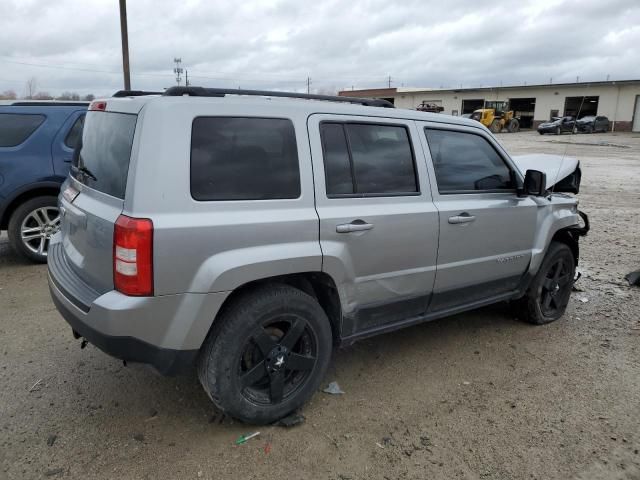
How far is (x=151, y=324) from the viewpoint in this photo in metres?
2.63

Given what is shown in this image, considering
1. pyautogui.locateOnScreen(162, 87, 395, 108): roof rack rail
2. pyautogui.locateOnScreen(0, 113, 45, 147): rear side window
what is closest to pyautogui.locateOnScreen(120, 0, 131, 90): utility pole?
pyautogui.locateOnScreen(0, 113, 45, 147): rear side window

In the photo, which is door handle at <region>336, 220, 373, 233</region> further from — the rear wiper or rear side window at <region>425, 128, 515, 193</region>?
the rear wiper

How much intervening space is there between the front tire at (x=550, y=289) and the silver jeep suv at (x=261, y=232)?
0.91 m

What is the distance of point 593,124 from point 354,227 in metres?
49.0

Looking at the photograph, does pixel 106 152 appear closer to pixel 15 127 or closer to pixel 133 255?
pixel 133 255

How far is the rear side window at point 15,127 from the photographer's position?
Result: 19.9ft

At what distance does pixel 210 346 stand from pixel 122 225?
2.61ft

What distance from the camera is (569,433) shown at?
3.16 metres

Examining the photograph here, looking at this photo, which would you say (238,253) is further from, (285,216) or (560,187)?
(560,187)

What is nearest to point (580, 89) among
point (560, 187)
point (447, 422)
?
point (560, 187)

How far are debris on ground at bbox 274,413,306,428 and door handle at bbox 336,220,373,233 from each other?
3.82ft

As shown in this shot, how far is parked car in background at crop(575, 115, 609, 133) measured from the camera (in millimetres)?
44438

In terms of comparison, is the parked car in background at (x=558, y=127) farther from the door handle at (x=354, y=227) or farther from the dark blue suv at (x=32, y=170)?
the door handle at (x=354, y=227)

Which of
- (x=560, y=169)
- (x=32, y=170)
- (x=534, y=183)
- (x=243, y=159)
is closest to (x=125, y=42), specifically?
(x=32, y=170)
